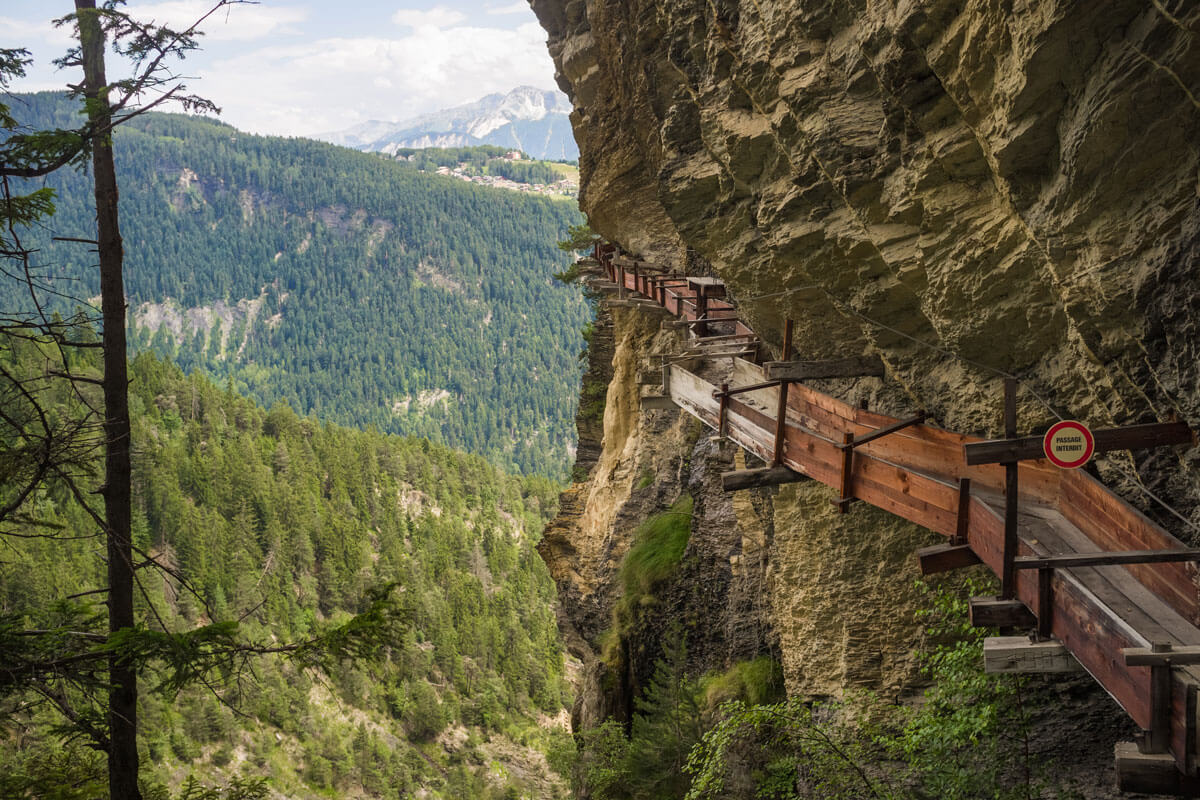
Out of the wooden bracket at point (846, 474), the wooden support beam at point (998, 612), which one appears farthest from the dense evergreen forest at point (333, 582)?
the wooden support beam at point (998, 612)

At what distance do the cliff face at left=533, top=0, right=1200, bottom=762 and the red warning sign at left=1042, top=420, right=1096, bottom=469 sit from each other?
40 centimetres

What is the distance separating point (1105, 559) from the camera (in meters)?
3.46

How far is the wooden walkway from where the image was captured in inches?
118

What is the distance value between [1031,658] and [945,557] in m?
0.86

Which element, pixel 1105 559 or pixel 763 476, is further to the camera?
pixel 763 476

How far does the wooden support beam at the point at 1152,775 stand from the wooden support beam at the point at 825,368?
11.8 feet

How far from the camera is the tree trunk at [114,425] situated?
6.64 metres

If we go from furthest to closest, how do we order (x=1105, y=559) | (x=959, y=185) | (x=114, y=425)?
(x=114, y=425) < (x=959, y=185) < (x=1105, y=559)

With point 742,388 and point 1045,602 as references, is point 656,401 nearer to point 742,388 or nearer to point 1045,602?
point 742,388

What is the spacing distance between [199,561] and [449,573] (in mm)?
25680

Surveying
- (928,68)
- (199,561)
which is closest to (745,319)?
(928,68)

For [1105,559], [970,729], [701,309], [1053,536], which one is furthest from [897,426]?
[701,309]

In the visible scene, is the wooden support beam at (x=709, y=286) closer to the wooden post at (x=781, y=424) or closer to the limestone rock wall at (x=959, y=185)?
the limestone rock wall at (x=959, y=185)

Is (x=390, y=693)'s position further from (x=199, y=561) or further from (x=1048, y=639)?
(x=1048, y=639)
